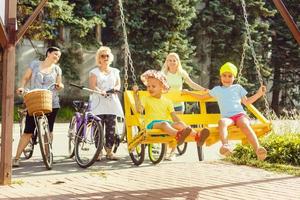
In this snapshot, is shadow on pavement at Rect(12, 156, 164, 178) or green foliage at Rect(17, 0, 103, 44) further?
green foliage at Rect(17, 0, 103, 44)

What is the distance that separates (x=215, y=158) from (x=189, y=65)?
51.8 feet

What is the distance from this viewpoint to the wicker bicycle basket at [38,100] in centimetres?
827

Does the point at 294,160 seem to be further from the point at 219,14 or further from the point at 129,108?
the point at 219,14

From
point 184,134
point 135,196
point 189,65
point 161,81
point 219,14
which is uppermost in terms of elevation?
point 219,14

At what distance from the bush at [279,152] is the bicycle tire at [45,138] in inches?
126

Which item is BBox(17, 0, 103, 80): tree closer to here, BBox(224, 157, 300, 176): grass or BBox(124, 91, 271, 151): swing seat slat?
BBox(224, 157, 300, 176): grass

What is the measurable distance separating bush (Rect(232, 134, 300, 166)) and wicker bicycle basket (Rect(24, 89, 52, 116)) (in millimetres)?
3463

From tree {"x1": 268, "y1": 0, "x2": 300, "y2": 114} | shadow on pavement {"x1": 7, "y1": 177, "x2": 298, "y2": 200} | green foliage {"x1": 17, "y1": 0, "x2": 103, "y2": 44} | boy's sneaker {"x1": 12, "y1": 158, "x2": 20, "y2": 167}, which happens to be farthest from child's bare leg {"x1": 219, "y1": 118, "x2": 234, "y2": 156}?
tree {"x1": 268, "y1": 0, "x2": 300, "y2": 114}

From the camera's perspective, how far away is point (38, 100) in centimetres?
830

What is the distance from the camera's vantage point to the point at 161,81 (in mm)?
7422

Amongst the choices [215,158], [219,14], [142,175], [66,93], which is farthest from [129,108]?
[219,14]

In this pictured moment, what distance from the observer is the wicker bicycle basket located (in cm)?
827

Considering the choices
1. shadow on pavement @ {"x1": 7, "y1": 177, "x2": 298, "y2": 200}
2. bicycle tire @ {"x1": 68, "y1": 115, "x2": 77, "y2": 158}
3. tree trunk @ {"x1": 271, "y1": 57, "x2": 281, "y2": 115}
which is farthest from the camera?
tree trunk @ {"x1": 271, "y1": 57, "x2": 281, "y2": 115}

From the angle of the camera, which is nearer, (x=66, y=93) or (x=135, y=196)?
(x=135, y=196)
